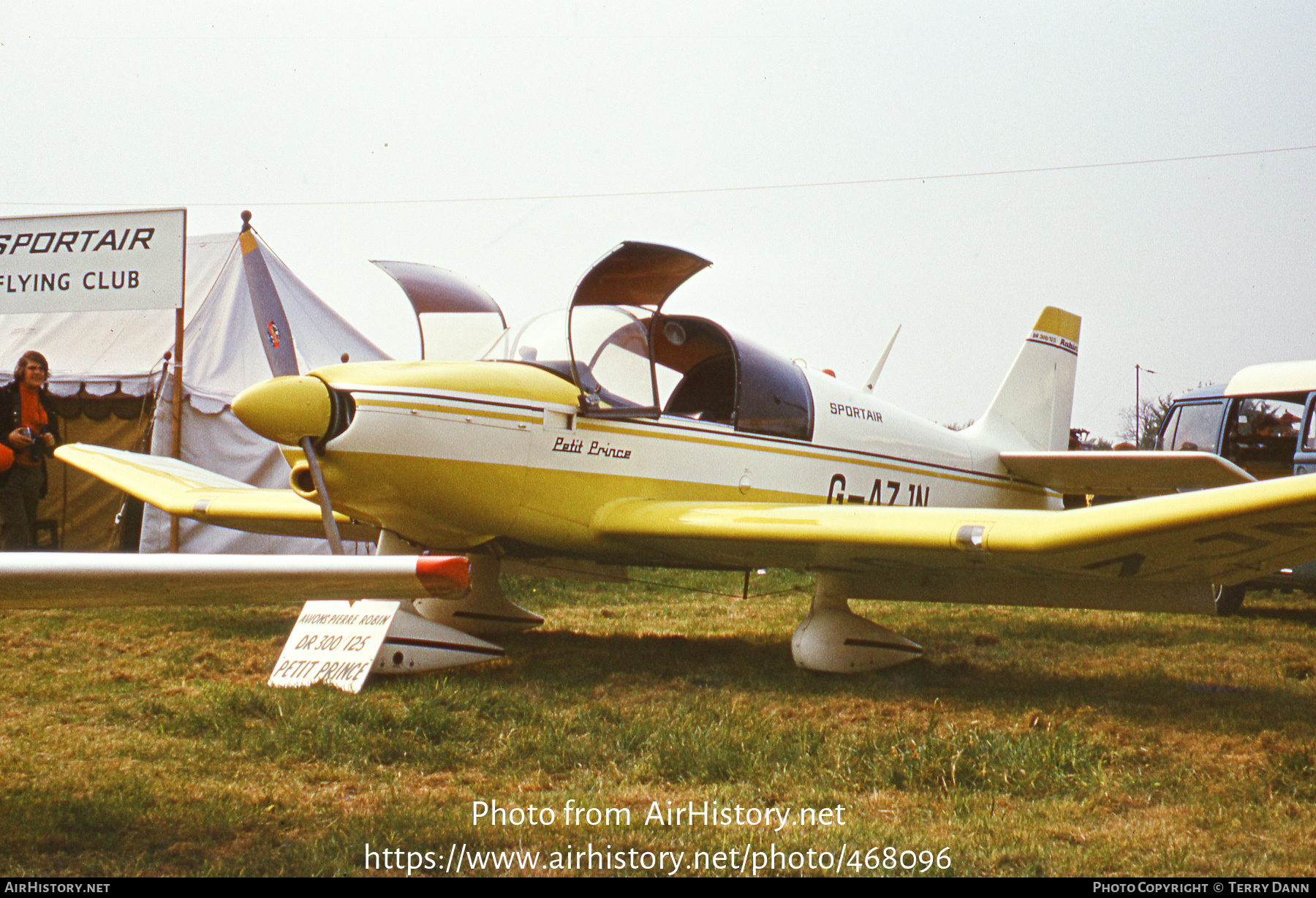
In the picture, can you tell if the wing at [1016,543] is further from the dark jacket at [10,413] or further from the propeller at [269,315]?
the dark jacket at [10,413]

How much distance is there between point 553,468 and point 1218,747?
311 centimetres

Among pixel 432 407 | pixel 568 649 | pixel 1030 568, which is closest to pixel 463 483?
pixel 432 407

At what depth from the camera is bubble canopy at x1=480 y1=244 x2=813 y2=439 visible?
17.1 feet

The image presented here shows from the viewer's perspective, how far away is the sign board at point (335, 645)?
4.45 metres

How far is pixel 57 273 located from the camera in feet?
30.5

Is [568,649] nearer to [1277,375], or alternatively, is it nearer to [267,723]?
[267,723]

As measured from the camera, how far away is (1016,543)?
4.05 m

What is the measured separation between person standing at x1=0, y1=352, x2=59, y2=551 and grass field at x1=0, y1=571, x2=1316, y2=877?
156 centimetres

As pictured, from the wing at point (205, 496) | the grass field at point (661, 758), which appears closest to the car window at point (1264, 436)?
the grass field at point (661, 758)

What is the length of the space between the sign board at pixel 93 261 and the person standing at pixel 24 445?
1.64m

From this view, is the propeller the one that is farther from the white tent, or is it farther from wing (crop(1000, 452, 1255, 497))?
wing (crop(1000, 452, 1255, 497))

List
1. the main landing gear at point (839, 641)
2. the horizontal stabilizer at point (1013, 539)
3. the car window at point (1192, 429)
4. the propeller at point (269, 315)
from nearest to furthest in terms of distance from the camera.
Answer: the horizontal stabilizer at point (1013, 539) → the main landing gear at point (839, 641) → the propeller at point (269, 315) → the car window at point (1192, 429)

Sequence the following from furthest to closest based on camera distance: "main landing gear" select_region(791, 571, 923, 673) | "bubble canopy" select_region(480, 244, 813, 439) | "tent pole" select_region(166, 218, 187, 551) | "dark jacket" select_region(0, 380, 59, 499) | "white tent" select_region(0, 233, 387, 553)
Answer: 1. "white tent" select_region(0, 233, 387, 553)
2. "tent pole" select_region(166, 218, 187, 551)
3. "dark jacket" select_region(0, 380, 59, 499)
4. "bubble canopy" select_region(480, 244, 813, 439)
5. "main landing gear" select_region(791, 571, 923, 673)

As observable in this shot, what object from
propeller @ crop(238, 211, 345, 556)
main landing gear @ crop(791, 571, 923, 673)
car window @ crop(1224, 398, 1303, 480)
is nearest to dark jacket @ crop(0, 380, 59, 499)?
propeller @ crop(238, 211, 345, 556)
